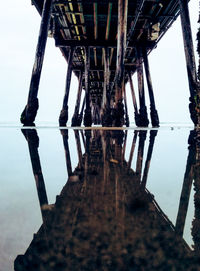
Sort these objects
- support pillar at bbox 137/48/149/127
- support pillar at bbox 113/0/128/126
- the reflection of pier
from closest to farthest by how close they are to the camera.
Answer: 1. the reflection of pier
2. support pillar at bbox 113/0/128/126
3. support pillar at bbox 137/48/149/127

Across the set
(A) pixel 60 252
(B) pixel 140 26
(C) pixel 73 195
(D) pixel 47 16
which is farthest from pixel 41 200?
(B) pixel 140 26

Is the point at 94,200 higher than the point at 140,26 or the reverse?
the reverse

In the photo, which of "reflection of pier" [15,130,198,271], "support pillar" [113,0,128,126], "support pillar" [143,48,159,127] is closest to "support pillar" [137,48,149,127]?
"support pillar" [143,48,159,127]

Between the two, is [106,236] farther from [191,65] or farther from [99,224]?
[191,65]

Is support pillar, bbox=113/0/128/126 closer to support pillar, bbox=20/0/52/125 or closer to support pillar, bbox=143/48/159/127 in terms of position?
support pillar, bbox=20/0/52/125

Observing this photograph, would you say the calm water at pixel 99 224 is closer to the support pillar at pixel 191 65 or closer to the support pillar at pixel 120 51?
the support pillar at pixel 191 65

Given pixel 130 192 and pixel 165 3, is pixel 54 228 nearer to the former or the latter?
pixel 130 192

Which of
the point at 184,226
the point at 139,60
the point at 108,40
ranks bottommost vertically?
the point at 184,226

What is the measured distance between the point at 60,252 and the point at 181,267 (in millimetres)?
249

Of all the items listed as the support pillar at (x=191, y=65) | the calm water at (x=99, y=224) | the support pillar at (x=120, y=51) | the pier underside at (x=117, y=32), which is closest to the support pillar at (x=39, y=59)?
the pier underside at (x=117, y=32)

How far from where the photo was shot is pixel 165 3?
6.19 m

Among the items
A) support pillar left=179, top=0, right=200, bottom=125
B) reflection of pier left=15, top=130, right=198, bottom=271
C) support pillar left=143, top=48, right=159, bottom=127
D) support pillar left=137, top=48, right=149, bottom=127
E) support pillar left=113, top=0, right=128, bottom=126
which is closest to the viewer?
reflection of pier left=15, top=130, right=198, bottom=271

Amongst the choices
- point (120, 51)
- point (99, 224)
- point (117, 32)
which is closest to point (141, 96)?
point (117, 32)

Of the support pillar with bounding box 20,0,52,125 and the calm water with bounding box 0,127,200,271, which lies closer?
the calm water with bounding box 0,127,200,271
